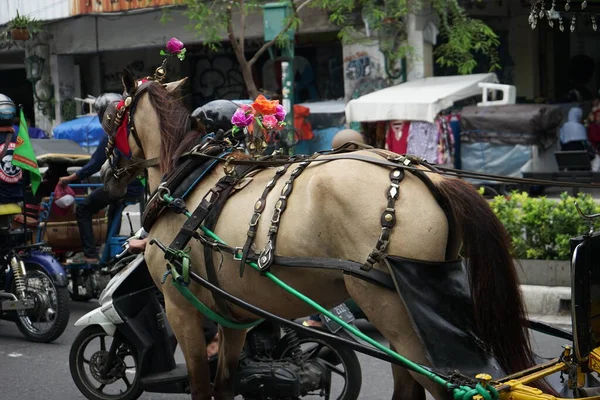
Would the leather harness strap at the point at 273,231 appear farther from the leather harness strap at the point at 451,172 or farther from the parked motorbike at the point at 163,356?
the parked motorbike at the point at 163,356

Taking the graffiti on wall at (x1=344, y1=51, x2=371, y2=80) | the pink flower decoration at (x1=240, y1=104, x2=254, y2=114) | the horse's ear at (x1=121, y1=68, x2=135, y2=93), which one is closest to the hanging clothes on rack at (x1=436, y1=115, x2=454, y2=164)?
the graffiti on wall at (x1=344, y1=51, x2=371, y2=80)

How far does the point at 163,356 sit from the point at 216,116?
158 centimetres

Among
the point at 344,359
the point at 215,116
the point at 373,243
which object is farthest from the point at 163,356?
the point at 373,243

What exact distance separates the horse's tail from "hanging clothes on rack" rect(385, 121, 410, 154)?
1069cm

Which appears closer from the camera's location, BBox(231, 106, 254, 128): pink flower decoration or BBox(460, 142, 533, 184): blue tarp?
BBox(231, 106, 254, 128): pink flower decoration

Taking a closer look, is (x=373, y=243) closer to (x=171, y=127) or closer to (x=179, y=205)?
(x=179, y=205)

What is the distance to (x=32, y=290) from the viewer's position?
8258mm

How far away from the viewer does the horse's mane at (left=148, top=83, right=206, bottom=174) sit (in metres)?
5.36

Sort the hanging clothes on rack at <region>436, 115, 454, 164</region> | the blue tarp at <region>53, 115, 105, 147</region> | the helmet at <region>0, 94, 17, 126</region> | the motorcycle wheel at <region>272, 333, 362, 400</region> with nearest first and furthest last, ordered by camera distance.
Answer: the motorcycle wheel at <region>272, 333, 362, 400</region> → the helmet at <region>0, 94, 17, 126</region> → the hanging clothes on rack at <region>436, 115, 454, 164</region> → the blue tarp at <region>53, 115, 105, 147</region>

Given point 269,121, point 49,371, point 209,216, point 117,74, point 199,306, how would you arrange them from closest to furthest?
point 209,216, point 199,306, point 269,121, point 49,371, point 117,74

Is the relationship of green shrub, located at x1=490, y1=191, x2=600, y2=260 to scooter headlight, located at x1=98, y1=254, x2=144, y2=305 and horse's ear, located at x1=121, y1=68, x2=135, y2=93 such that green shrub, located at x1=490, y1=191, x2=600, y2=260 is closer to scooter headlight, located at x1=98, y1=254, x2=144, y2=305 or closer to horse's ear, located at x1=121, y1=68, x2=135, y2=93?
scooter headlight, located at x1=98, y1=254, x2=144, y2=305

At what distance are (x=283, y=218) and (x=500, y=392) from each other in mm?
1304

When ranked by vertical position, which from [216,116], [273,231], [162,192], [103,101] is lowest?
[273,231]

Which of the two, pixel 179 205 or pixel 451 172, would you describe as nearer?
pixel 451 172
